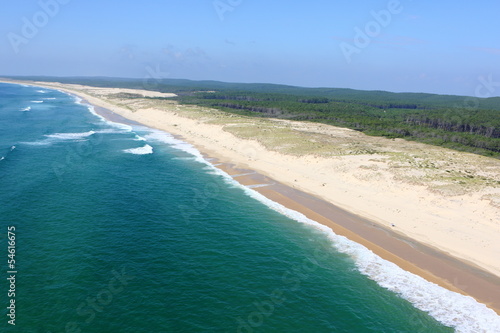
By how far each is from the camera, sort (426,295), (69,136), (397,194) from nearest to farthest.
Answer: (426,295), (397,194), (69,136)

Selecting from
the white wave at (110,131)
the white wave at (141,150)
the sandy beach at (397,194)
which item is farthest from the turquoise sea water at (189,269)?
the white wave at (110,131)

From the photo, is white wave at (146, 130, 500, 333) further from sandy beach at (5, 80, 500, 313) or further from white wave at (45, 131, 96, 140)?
white wave at (45, 131, 96, 140)

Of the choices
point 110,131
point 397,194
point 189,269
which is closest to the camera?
point 189,269

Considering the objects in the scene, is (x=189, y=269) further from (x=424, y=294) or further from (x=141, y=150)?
(x=141, y=150)

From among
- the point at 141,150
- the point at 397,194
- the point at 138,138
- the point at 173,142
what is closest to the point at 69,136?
the point at 138,138

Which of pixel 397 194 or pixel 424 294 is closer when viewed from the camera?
pixel 424 294

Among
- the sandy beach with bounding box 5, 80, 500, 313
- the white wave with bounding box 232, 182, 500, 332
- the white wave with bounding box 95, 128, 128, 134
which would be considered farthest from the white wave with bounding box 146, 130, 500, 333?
the white wave with bounding box 95, 128, 128, 134
